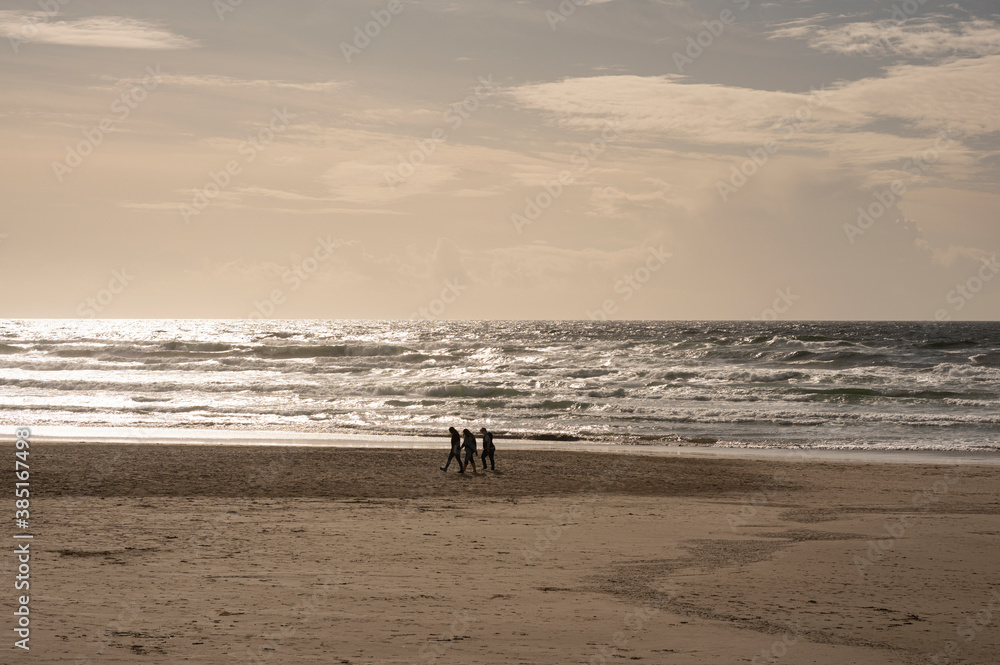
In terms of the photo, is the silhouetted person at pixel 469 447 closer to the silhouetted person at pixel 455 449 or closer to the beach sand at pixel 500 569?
the silhouetted person at pixel 455 449

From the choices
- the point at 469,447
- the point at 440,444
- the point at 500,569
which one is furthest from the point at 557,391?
the point at 500,569

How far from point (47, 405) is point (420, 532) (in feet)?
96.2

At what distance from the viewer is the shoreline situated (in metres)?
23.6

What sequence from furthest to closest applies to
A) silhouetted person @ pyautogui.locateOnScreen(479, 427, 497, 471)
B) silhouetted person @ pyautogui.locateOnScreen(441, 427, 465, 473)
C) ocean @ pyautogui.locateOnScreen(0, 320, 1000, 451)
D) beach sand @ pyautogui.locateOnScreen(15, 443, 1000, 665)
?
ocean @ pyautogui.locateOnScreen(0, 320, 1000, 451)
silhouetted person @ pyautogui.locateOnScreen(479, 427, 497, 471)
silhouetted person @ pyautogui.locateOnScreen(441, 427, 465, 473)
beach sand @ pyautogui.locateOnScreen(15, 443, 1000, 665)

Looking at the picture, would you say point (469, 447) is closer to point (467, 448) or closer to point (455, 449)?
point (467, 448)

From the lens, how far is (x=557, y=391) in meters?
41.3

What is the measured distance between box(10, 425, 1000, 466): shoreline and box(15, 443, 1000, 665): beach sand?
476 centimetres

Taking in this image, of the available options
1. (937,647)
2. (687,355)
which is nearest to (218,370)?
(687,355)

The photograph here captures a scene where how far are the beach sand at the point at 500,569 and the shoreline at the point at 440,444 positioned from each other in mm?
4762

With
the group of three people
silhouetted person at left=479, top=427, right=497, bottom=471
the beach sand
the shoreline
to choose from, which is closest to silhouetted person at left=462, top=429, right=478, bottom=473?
the group of three people

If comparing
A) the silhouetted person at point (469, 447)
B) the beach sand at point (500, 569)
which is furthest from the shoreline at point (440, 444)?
the beach sand at point (500, 569)

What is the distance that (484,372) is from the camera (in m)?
51.1

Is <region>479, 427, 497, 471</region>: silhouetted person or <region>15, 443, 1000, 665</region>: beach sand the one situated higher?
<region>479, 427, 497, 471</region>: silhouetted person

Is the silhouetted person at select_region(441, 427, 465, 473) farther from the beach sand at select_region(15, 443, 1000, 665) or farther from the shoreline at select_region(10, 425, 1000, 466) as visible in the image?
the shoreline at select_region(10, 425, 1000, 466)
